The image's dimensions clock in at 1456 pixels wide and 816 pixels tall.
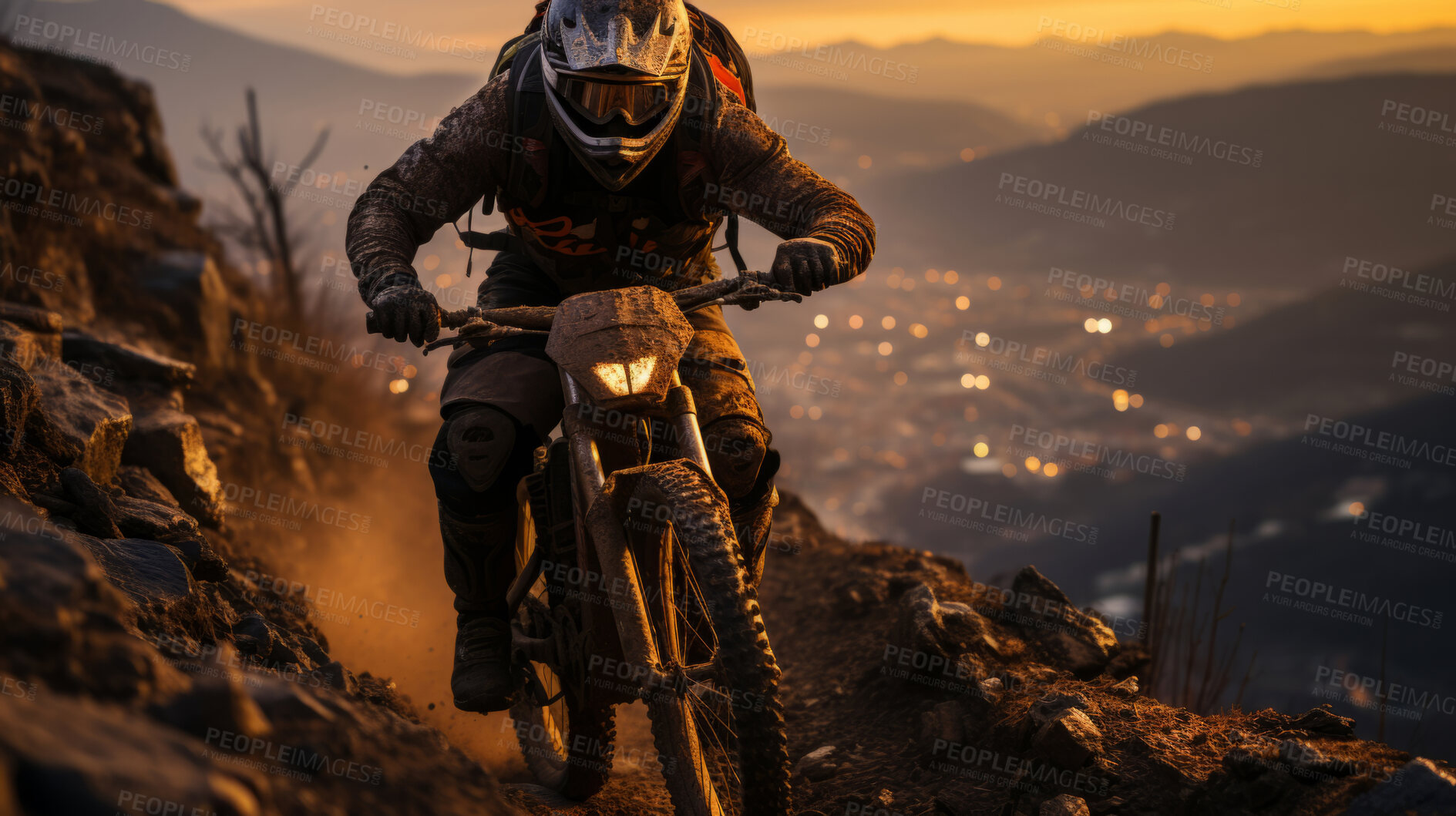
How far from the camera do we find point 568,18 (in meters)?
3.58

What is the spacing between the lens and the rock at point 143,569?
10.4ft

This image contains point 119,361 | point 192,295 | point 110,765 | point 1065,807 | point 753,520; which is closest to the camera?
point 110,765

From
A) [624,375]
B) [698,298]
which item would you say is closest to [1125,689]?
[698,298]

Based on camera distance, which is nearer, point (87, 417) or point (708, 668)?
point (708, 668)

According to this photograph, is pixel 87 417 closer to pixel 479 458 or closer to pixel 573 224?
pixel 479 458

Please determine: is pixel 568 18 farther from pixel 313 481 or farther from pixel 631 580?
pixel 313 481

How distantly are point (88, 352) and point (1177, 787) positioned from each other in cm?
692

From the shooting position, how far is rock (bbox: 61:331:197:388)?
6121mm

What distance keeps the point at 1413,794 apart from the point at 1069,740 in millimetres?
1081

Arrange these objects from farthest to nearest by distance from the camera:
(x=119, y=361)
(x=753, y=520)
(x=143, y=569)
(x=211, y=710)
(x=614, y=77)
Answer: (x=119, y=361)
(x=753, y=520)
(x=614, y=77)
(x=143, y=569)
(x=211, y=710)

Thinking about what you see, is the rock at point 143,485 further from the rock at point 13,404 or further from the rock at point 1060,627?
the rock at point 1060,627

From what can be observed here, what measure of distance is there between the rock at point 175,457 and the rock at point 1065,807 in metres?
5.25

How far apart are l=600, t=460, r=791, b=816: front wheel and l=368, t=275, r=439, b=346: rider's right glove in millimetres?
896

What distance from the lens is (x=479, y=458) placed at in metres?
3.43
